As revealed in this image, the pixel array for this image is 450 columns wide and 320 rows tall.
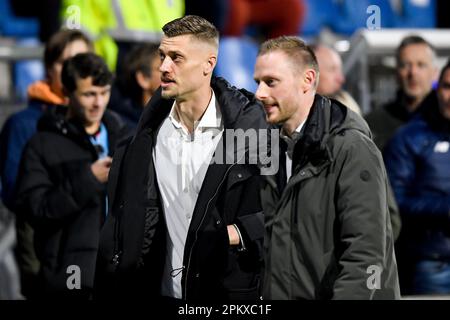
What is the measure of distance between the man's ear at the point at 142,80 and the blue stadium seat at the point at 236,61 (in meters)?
3.47

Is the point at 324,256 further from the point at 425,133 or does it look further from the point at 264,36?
the point at 264,36

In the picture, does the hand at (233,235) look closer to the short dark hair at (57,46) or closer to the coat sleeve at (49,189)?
the coat sleeve at (49,189)

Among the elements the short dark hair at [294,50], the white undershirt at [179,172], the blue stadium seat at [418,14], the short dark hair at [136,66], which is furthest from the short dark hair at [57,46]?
the blue stadium seat at [418,14]

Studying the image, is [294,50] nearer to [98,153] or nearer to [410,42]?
[98,153]

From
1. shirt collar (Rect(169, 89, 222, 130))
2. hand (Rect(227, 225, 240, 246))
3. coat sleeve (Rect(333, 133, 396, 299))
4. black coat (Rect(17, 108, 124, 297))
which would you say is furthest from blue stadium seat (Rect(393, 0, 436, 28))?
coat sleeve (Rect(333, 133, 396, 299))

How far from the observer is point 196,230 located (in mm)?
5402

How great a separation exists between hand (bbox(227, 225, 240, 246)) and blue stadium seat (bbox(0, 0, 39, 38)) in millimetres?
7932

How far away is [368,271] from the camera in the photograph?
5.05 meters

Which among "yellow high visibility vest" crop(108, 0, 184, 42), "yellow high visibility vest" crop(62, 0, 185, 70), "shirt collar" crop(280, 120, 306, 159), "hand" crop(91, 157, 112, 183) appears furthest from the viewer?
"yellow high visibility vest" crop(108, 0, 184, 42)

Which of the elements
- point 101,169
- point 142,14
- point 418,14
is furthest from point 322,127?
point 418,14

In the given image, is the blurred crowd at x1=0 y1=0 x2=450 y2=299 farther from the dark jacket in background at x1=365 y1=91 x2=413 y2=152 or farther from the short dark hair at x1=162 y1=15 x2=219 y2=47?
the short dark hair at x1=162 y1=15 x2=219 y2=47

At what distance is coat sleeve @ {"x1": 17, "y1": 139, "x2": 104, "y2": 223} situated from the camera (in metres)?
6.93

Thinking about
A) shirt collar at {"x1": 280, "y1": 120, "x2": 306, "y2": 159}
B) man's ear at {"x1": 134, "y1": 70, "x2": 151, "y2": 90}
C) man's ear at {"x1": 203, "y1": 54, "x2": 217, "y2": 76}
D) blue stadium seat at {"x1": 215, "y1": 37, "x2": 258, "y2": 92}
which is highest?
blue stadium seat at {"x1": 215, "y1": 37, "x2": 258, "y2": 92}
